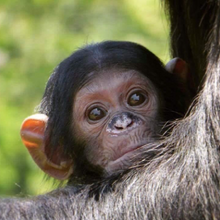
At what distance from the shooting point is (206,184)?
4.92 meters

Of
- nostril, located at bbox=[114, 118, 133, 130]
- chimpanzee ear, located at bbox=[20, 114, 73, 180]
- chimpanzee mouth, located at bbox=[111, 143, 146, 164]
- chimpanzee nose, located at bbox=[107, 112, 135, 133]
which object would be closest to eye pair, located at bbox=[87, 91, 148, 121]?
chimpanzee nose, located at bbox=[107, 112, 135, 133]

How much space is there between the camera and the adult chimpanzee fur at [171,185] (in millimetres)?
4930

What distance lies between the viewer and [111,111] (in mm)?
6309

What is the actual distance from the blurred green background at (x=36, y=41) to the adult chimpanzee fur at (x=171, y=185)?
5.72m

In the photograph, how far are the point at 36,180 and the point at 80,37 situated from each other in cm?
242

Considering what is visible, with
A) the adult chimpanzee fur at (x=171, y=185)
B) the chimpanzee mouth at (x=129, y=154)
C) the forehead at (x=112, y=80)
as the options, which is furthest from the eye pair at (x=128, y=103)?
the adult chimpanzee fur at (x=171, y=185)

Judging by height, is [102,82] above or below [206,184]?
above

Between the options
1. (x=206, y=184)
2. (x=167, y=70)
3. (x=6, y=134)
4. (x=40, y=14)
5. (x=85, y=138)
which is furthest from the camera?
(x=40, y=14)

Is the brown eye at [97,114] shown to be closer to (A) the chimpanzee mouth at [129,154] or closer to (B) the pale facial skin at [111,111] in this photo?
(B) the pale facial skin at [111,111]

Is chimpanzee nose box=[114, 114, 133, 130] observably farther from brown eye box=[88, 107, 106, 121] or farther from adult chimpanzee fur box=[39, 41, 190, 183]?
adult chimpanzee fur box=[39, 41, 190, 183]

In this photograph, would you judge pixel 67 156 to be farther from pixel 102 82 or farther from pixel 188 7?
pixel 188 7

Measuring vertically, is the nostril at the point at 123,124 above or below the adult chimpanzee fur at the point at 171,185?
above

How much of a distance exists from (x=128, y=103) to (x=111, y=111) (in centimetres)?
17

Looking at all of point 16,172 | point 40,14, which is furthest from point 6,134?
point 40,14
